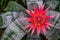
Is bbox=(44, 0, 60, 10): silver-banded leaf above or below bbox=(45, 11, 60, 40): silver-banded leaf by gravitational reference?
above

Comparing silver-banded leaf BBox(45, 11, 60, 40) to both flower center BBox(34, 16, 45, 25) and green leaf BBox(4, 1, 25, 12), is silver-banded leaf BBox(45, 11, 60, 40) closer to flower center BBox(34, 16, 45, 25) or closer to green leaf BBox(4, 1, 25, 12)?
flower center BBox(34, 16, 45, 25)

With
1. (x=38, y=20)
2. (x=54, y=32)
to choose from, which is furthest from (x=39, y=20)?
(x=54, y=32)

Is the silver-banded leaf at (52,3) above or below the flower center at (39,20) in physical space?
above

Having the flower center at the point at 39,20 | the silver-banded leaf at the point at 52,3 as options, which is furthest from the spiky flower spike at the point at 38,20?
the silver-banded leaf at the point at 52,3

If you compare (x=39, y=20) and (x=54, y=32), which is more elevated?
(x=39, y=20)

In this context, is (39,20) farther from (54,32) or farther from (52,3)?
(52,3)

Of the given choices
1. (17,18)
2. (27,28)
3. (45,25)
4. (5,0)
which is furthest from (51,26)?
(5,0)

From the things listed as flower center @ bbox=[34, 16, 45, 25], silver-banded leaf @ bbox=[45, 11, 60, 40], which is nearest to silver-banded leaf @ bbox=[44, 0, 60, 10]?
silver-banded leaf @ bbox=[45, 11, 60, 40]

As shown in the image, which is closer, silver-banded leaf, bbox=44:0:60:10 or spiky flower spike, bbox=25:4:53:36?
spiky flower spike, bbox=25:4:53:36

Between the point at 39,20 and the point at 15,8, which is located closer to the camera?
the point at 39,20

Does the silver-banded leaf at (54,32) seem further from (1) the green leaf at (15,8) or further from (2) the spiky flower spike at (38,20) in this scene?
(1) the green leaf at (15,8)

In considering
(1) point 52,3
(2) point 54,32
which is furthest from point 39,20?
(1) point 52,3
